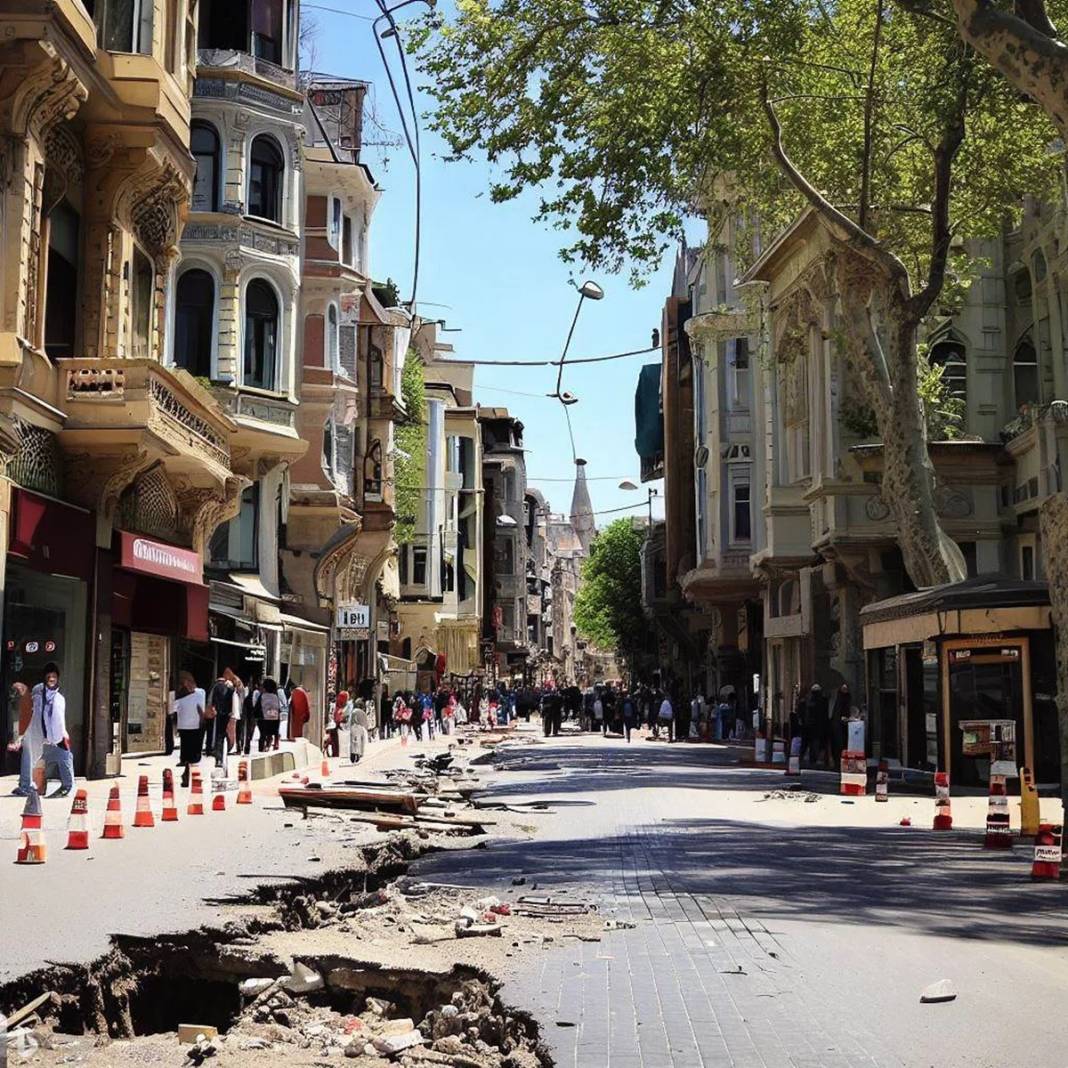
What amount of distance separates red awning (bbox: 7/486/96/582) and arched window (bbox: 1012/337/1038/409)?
72.3ft

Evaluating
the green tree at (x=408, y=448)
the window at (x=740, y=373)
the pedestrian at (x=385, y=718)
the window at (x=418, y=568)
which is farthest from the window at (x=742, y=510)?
the window at (x=418, y=568)

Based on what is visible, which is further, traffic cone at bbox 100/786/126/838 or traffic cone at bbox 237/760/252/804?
traffic cone at bbox 237/760/252/804

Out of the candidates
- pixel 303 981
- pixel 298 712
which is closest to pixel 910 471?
Result: pixel 298 712

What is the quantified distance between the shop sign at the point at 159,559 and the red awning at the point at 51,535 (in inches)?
44.6

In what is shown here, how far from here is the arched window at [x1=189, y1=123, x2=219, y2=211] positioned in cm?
3225

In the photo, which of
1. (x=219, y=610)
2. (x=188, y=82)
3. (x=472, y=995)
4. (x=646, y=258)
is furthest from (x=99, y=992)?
(x=219, y=610)

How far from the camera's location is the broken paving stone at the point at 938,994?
675cm

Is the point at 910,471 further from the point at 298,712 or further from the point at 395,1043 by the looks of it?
the point at 395,1043

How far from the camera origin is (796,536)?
39656 mm

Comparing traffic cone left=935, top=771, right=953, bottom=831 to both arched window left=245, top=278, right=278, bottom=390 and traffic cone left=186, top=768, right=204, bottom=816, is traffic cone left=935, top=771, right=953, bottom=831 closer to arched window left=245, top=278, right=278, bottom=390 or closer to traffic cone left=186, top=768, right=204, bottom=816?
traffic cone left=186, top=768, right=204, bottom=816

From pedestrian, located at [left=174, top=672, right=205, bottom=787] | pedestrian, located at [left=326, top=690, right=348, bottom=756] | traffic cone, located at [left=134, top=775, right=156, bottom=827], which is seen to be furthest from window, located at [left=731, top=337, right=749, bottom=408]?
traffic cone, located at [left=134, top=775, right=156, bottom=827]

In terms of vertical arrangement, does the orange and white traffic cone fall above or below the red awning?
below

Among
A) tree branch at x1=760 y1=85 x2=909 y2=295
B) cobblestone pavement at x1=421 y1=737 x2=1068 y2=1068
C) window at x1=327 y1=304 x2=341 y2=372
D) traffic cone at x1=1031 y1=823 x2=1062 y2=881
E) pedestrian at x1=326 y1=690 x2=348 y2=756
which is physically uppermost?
window at x1=327 y1=304 x2=341 y2=372

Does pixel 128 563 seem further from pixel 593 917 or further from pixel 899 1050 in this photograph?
pixel 899 1050
